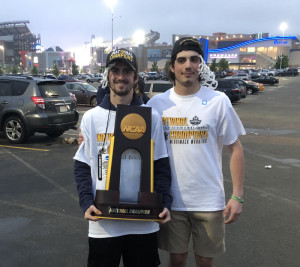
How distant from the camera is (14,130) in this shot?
28.6 ft

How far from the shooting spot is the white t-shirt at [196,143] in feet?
7.06

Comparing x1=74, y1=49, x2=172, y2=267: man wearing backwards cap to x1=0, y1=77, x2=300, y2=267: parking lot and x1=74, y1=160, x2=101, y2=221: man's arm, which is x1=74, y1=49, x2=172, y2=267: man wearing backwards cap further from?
x1=0, y1=77, x2=300, y2=267: parking lot

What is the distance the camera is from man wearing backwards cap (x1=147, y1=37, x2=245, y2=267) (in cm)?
215

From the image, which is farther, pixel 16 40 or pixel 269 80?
pixel 16 40

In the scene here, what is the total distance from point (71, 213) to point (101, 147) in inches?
99.3

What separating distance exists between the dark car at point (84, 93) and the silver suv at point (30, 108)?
9.20m

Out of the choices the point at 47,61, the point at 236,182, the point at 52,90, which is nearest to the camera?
the point at 236,182

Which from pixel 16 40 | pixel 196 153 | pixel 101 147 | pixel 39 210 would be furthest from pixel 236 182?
pixel 16 40

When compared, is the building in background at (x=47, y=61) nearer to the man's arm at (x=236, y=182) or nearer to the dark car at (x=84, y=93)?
the dark car at (x=84, y=93)

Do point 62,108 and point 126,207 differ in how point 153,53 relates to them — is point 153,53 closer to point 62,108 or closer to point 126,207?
point 62,108

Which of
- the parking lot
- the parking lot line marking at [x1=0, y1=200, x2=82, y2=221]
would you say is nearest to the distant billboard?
the parking lot

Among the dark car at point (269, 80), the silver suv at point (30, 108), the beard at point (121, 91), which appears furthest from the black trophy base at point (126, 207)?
the dark car at point (269, 80)

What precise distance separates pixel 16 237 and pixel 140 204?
2409 mm

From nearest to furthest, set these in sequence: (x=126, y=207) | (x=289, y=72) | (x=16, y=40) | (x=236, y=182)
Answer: (x=126, y=207) < (x=236, y=182) < (x=289, y=72) < (x=16, y=40)
